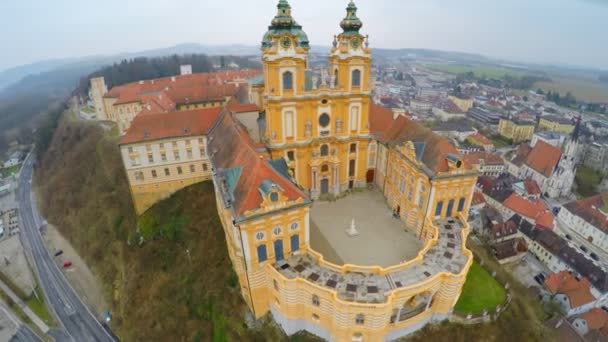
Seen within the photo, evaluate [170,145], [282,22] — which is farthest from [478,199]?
[170,145]

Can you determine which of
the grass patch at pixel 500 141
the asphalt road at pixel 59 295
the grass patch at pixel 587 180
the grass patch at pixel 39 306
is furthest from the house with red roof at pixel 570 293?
the grass patch at pixel 39 306

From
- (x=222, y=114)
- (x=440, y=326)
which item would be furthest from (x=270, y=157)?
(x=440, y=326)

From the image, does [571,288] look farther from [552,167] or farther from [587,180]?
[587,180]

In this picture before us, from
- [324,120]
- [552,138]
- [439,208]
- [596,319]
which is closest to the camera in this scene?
[439,208]

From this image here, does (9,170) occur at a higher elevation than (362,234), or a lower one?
lower

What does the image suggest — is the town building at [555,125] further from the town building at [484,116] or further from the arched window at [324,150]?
the arched window at [324,150]

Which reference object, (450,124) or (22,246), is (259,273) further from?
(450,124)

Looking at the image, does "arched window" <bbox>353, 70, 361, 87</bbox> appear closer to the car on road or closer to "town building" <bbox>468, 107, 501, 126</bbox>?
the car on road
